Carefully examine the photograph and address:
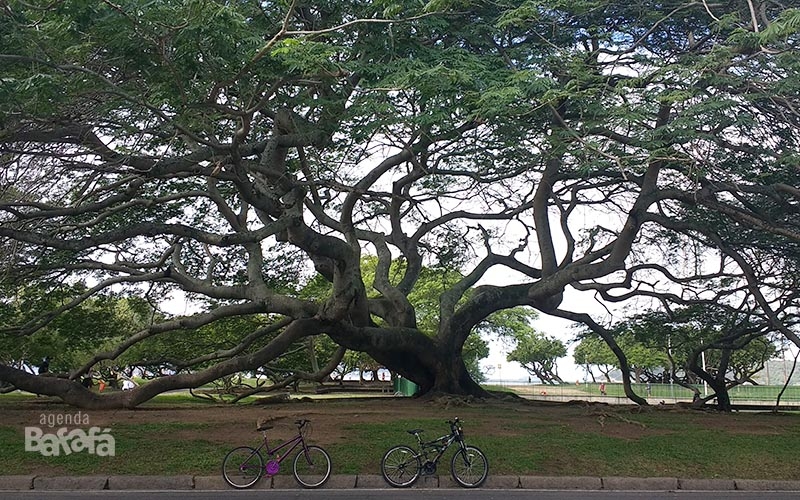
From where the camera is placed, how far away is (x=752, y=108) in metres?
11.6

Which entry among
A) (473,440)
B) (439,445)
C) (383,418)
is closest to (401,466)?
(439,445)

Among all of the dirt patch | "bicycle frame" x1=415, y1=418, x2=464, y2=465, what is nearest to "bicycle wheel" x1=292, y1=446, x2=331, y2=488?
"bicycle frame" x1=415, y1=418, x2=464, y2=465

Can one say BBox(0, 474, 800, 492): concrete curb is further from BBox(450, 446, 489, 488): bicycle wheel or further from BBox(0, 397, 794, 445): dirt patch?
BBox(0, 397, 794, 445): dirt patch

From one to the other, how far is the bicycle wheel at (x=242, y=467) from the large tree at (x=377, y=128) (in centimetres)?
344

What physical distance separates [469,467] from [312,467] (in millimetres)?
2175

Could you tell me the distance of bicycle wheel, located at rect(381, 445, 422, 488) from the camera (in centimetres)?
959

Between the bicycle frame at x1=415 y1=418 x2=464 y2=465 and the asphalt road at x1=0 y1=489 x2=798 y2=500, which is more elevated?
the bicycle frame at x1=415 y1=418 x2=464 y2=465

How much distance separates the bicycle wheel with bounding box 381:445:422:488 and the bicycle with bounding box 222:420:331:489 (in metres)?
0.79

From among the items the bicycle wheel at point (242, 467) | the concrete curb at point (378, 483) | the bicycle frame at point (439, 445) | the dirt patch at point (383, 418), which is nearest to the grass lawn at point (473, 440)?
the dirt patch at point (383, 418)

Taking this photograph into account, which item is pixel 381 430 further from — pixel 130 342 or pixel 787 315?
pixel 787 315

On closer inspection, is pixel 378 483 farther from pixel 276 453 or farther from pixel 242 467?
pixel 242 467

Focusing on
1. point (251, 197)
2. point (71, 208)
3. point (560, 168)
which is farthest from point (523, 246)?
point (71, 208)

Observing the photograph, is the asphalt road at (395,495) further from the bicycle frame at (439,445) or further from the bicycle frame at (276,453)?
the bicycle frame at (439,445)

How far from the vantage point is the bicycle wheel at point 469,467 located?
964 cm
